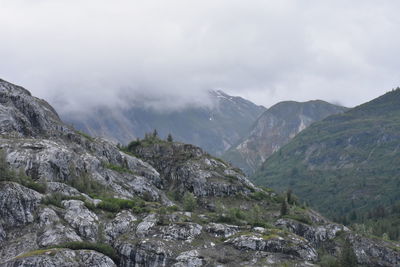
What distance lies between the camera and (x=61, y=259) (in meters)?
121

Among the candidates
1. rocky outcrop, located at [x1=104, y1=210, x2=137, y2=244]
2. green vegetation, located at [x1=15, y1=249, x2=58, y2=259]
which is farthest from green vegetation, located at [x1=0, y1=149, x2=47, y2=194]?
green vegetation, located at [x1=15, y1=249, x2=58, y2=259]

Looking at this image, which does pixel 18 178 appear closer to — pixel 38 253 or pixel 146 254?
pixel 38 253

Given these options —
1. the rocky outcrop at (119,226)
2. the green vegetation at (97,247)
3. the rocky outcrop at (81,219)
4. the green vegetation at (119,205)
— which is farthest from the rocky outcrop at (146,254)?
the green vegetation at (119,205)

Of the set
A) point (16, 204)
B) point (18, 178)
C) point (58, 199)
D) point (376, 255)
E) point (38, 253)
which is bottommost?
point (376, 255)

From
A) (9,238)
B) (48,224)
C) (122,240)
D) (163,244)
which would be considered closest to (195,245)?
(163,244)

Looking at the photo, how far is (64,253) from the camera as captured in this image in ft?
407

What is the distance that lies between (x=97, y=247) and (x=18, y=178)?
4240 centimetres

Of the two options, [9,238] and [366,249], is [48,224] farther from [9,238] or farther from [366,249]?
[366,249]

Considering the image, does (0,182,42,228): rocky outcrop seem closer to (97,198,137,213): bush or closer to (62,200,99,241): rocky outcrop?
(62,200,99,241): rocky outcrop

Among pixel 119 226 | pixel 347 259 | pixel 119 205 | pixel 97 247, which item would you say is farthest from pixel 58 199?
pixel 347 259

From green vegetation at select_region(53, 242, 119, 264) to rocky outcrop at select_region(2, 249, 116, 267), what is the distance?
12.4 feet

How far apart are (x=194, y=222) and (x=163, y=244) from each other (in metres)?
21.5

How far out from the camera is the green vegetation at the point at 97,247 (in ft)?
429

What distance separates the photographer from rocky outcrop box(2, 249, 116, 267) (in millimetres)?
119500
